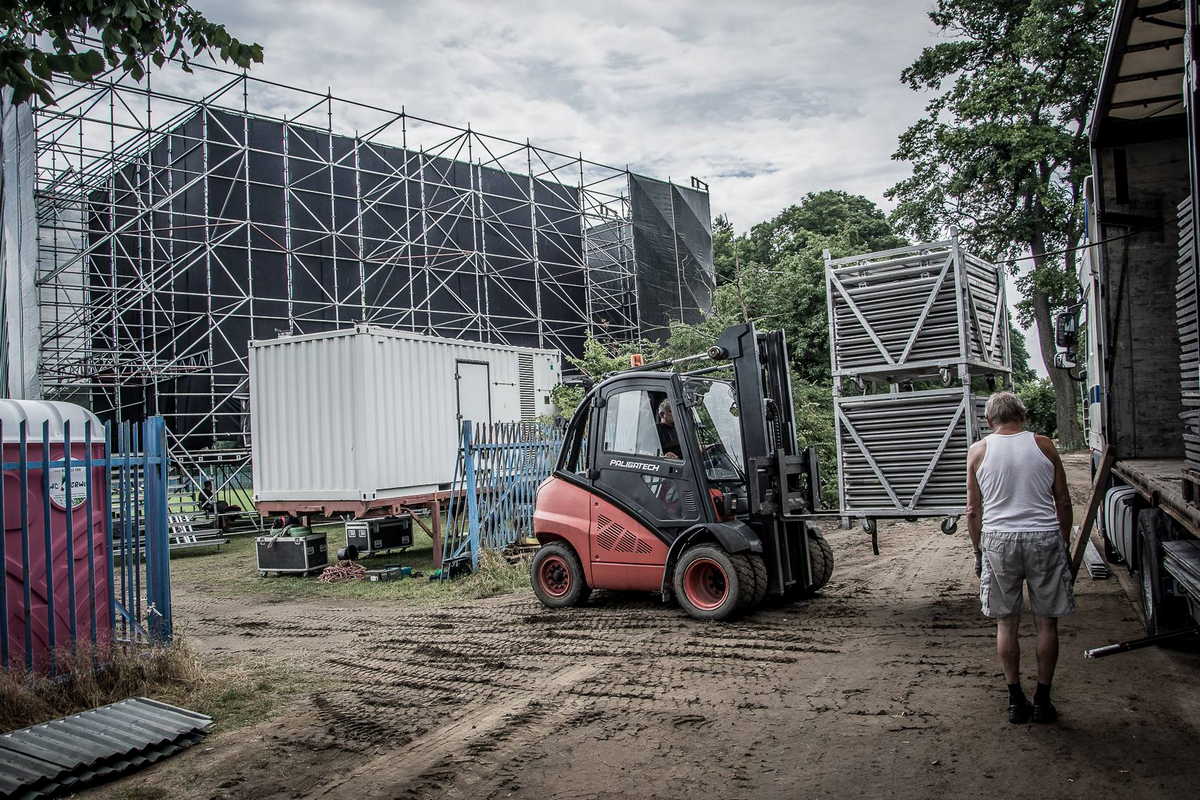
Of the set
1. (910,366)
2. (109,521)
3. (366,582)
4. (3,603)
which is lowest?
(366,582)

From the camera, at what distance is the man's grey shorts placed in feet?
14.3

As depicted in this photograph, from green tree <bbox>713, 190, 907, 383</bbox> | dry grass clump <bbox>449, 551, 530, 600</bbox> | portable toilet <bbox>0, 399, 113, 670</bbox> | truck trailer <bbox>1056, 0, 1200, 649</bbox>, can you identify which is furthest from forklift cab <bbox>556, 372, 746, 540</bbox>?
green tree <bbox>713, 190, 907, 383</bbox>

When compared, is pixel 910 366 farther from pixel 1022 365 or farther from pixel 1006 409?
pixel 1022 365

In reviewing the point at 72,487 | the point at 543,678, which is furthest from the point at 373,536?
the point at 543,678

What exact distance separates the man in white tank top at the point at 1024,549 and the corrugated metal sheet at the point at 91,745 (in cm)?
462

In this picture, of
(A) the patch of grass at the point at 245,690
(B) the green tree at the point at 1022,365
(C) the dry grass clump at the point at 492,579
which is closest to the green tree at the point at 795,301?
(C) the dry grass clump at the point at 492,579

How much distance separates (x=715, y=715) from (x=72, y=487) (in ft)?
15.1

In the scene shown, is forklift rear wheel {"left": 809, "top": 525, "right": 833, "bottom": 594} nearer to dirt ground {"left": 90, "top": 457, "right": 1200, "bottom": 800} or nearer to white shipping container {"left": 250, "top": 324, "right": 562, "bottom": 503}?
dirt ground {"left": 90, "top": 457, "right": 1200, "bottom": 800}

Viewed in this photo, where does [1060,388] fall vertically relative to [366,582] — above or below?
above

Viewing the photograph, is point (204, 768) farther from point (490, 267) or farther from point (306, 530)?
point (490, 267)

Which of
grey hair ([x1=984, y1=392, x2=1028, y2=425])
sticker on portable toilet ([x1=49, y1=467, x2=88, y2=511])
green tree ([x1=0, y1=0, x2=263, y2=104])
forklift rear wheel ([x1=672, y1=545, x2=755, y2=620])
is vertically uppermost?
green tree ([x1=0, y1=0, x2=263, y2=104])

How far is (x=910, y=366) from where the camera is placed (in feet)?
22.4

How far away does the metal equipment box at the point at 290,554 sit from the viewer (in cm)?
1265

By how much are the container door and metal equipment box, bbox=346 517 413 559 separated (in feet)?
6.61
